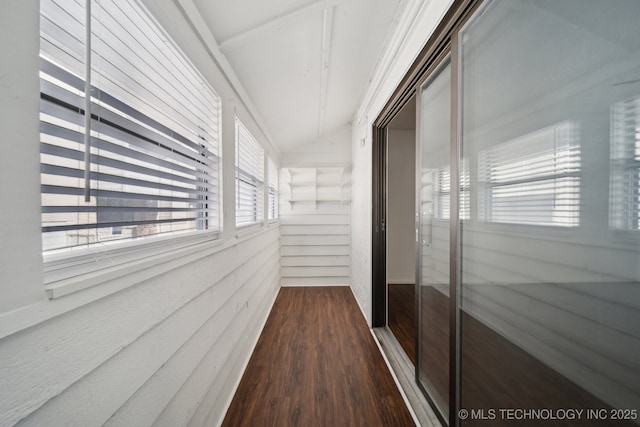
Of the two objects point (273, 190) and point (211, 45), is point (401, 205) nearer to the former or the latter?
point (273, 190)

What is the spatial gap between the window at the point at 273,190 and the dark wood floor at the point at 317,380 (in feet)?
4.91

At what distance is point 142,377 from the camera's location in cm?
78

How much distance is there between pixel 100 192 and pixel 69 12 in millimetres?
467

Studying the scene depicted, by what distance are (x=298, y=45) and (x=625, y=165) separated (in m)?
1.72

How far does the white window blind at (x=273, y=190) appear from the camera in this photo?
342cm

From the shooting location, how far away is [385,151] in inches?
99.4

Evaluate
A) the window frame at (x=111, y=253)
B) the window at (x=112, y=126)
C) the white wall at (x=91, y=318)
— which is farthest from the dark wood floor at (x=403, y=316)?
the window at (x=112, y=126)

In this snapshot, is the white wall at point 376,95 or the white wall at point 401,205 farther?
the white wall at point 401,205

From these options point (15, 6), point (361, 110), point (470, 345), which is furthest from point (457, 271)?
point (361, 110)

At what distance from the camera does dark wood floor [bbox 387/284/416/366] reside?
2.12 meters

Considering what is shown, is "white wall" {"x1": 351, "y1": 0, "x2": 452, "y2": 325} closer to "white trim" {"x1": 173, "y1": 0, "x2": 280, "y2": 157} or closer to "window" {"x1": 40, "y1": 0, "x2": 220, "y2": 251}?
"white trim" {"x1": 173, "y1": 0, "x2": 280, "y2": 157}

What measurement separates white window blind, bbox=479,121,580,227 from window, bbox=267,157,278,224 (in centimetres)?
279

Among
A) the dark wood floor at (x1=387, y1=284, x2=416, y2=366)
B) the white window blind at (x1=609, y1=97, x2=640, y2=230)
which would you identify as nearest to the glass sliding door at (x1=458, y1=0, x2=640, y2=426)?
the white window blind at (x1=609, y1=97, x2=640, y2=230)

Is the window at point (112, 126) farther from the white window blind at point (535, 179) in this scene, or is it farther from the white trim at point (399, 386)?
the white trim at point (399, 386)
